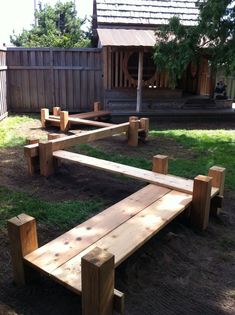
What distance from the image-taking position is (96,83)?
458 inches

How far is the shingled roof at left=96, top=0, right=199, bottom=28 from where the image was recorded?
38.4ft

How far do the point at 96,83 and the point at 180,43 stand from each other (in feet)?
12.3

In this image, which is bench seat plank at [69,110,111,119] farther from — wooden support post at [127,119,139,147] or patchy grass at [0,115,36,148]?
wooden support post at [127,119,139,147]

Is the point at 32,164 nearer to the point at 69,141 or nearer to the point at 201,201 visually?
the point at 69,141

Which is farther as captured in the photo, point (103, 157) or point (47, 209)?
point (103, 157)

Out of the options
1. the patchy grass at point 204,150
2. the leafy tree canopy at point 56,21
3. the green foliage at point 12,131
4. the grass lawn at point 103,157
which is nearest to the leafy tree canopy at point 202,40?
the patchy grass at point 204,150

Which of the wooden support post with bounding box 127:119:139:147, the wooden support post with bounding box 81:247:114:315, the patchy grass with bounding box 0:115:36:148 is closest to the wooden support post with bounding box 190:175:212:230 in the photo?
the wooden support post with bounding box 81:247:114:315

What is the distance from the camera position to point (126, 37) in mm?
10477

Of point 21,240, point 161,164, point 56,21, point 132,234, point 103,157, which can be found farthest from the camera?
point 56,21

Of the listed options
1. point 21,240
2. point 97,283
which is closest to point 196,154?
point 21,240

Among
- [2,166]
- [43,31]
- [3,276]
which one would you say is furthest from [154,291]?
[43,31]

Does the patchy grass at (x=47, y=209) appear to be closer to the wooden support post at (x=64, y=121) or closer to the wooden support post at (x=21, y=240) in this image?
the wooden support post at (x=21, y=240)

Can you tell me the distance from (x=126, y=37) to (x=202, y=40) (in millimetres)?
2550

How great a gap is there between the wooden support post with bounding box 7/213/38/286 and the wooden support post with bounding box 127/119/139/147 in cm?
492
